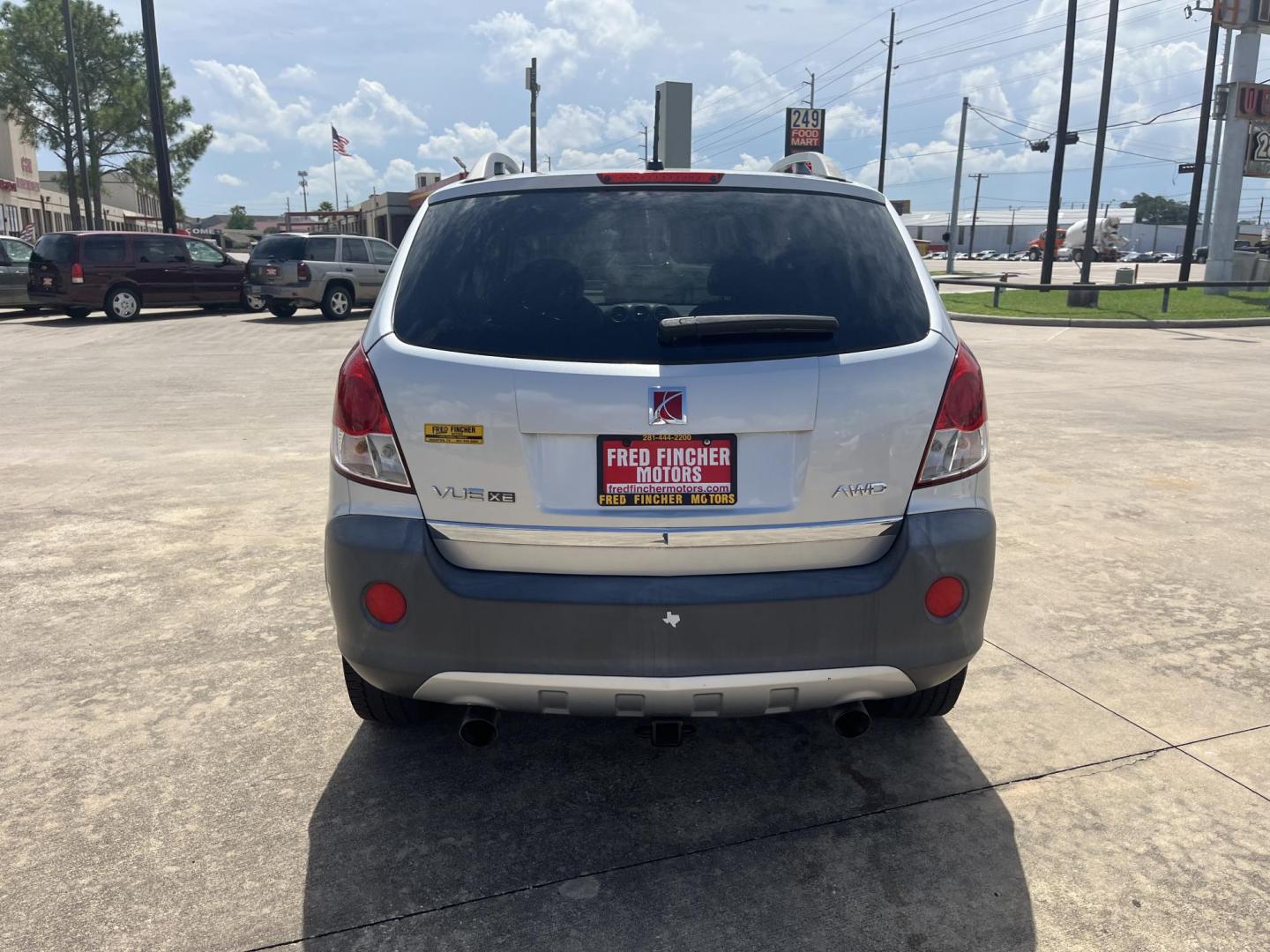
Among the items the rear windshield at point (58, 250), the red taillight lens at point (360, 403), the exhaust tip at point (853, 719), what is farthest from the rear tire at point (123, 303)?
the exhaust tip at point (853, 719)

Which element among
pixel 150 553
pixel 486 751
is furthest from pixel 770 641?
pixel 150 553

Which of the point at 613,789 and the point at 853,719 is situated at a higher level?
the point at 853,719

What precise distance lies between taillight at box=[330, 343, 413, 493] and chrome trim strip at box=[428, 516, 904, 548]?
20 centimetres

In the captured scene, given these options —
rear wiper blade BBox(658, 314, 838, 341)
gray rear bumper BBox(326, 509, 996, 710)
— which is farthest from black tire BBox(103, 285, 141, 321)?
rear wiper blade BBox(658, 314, 838, 341)

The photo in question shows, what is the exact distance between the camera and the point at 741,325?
8.83 ft

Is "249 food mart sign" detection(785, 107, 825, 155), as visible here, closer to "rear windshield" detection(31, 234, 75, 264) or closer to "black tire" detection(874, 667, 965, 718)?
Result: "rear windshield" detection(31, 234, 75, 264)

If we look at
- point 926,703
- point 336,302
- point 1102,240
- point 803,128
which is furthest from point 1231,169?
point 1102,240

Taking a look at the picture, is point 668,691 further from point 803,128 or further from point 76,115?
point 803,128

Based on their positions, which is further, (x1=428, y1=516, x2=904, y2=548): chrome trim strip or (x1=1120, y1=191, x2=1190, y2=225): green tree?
(x1=1120, y1=191, x2=1190, y2=225): green tree

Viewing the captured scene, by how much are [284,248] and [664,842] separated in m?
20.0

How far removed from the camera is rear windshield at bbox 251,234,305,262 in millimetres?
20438

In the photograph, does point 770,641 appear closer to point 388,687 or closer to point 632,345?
point 632,345

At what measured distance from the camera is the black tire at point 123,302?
20344 mm

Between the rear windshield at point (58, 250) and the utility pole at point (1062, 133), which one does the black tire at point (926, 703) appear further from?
the utility pole at point (1062, 133)
